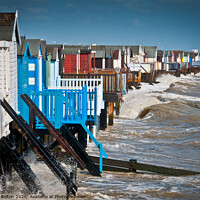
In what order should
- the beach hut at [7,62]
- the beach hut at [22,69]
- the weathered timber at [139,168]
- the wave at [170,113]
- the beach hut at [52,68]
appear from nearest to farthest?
the beach hut at [7,62]
the beach hut at [22,69]
the weathered timber at [139,168]
the beach hut at [52,68]
the wave at [170,113]

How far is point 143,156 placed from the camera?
720 inches

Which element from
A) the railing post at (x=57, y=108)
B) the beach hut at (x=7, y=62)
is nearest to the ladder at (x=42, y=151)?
the beach hut at (x=7, y=62)

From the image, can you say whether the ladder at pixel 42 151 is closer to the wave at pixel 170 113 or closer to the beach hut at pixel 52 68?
the beach hut at pixel 52 68

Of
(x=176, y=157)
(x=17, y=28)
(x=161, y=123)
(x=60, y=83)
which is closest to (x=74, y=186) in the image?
(x=17, y=28)

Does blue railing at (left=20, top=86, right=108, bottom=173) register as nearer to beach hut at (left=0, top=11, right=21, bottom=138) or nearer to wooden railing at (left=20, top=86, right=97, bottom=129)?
wooden railing at (left=20, top=86, right=97, bottom=129)

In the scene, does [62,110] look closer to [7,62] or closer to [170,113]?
[7,62]

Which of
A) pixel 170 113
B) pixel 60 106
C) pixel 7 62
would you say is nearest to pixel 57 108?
pixel 60 106

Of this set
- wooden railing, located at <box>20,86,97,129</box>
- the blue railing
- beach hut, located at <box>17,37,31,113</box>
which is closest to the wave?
wooden railing, located at <box>20,86,97,129</box>

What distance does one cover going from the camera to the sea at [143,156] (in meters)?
12.9

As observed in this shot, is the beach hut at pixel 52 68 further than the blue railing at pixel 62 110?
Yes

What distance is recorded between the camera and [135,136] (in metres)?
23.5

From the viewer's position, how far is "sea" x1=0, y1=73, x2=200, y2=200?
1288 cm

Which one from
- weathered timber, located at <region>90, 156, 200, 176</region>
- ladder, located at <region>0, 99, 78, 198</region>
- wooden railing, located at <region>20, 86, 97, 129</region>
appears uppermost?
wooden railing, located at <region>20, 86, 97, 129</region>

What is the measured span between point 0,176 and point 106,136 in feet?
40.1
